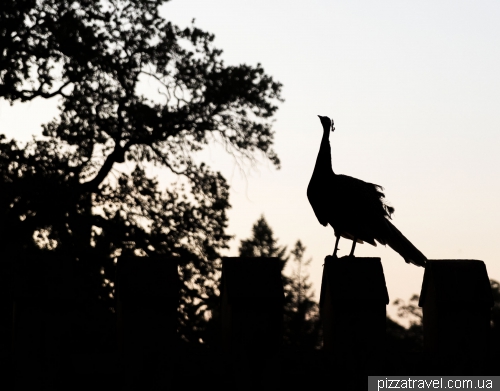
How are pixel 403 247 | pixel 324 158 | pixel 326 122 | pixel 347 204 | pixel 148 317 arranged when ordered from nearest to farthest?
1. pixel 148 317
2. pixel 403 247
3. pixel 347 204
4. pixel 324 158
5. pixel 326 122

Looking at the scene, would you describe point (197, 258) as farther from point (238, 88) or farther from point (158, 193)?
point (238, 88)

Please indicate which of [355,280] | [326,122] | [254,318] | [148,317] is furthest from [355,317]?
[326,122]

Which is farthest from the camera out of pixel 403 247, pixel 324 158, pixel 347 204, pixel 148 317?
pixel 324 158

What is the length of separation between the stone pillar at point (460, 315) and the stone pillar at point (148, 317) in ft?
4.22

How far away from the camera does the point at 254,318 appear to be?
3988 mm

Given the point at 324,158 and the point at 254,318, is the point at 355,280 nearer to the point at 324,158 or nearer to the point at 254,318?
the point at 254,318

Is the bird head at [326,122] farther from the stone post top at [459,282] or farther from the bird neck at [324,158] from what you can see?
the stone post top at [459,282]

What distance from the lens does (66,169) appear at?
18.9 m

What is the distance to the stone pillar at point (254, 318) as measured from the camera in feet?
12.8

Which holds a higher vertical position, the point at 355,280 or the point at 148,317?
the point at 355,280

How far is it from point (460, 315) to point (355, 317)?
55 cm

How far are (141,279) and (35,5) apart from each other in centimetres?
1662

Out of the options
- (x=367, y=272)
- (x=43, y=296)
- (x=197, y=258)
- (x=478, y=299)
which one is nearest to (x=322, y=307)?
(x=367, y=272)

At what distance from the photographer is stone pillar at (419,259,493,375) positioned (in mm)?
4176
